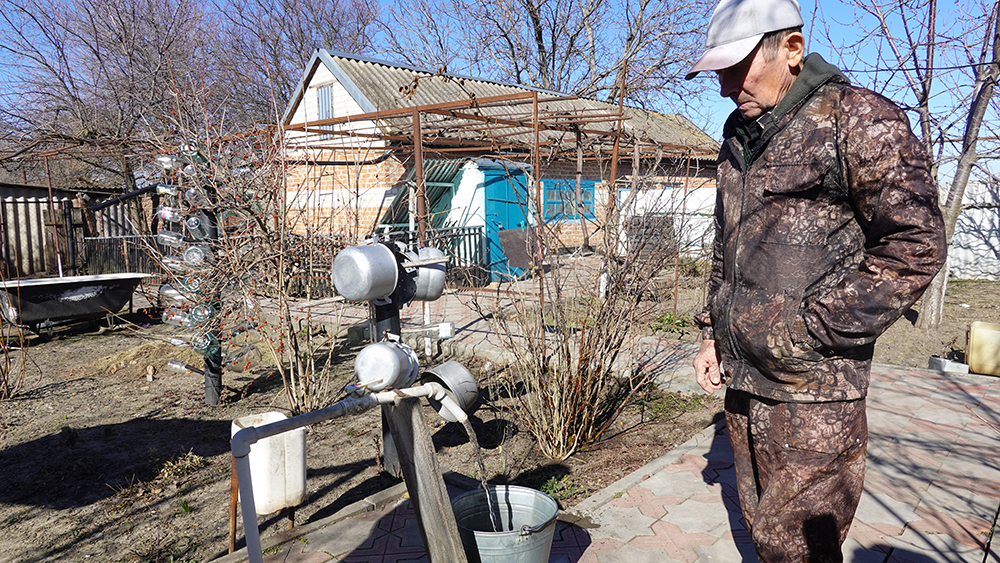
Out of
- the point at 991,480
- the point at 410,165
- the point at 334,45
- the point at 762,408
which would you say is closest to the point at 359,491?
the point at 762,408

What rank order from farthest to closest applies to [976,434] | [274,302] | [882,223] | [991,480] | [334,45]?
[334,45] < [274,302] < [976,434] < [991,480] < [882,223]

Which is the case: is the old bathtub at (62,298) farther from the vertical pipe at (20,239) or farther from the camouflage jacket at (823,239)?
the camouflage jacket at (823,239)

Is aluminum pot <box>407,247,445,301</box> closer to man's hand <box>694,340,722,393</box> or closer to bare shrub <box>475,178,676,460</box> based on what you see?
bare shrub <box>475,178,676,460</box>

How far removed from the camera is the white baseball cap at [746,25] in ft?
5.71

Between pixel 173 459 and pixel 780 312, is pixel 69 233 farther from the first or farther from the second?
pixel 780 312

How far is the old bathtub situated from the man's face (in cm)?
767

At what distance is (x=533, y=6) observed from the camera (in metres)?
21.5

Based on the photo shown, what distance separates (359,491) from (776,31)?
3.29m

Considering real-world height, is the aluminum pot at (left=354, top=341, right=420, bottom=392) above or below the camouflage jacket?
below

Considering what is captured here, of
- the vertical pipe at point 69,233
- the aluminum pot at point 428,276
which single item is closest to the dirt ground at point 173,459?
the aluminum pot at point 428,276

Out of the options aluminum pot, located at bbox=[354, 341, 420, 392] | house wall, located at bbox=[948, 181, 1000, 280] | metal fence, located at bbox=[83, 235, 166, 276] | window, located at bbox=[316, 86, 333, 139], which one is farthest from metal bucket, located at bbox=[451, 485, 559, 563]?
house wall, located at bbox=[948, 181, 1000, 280]

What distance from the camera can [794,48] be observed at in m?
1.81

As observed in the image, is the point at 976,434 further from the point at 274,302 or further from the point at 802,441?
the point at 274,302

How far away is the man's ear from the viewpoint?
1790mm
